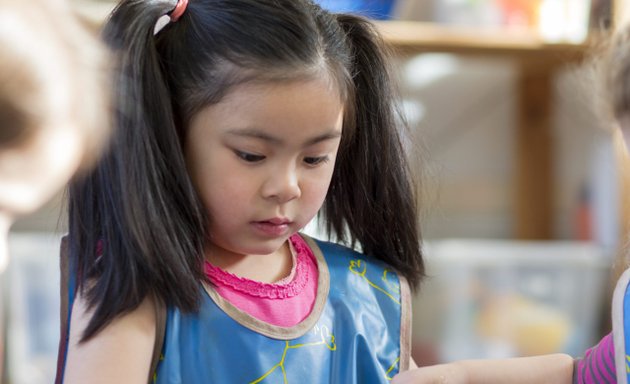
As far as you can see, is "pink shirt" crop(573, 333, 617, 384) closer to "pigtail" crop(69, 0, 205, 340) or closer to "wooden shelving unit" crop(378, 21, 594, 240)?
"pigtail" crop(69, 0, 205, 340)

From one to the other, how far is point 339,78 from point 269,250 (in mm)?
160

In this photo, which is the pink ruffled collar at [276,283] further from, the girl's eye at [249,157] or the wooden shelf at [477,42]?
the wooden shelf at [477,42]

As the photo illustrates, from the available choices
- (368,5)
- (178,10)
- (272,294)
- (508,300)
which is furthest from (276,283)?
(508,300)

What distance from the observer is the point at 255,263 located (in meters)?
0.85

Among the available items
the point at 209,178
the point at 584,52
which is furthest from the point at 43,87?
the point at 584,52

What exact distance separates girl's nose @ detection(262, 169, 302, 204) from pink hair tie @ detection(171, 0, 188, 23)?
0.52 ft

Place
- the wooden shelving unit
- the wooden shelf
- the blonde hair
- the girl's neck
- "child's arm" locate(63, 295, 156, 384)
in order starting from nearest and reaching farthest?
the blonde hair → "child's arm" locate(63, 295, 156, 384) → the girl's neck → the wooden shelf → the wooden shelving unit

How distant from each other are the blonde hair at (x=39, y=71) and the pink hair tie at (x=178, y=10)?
0.62ft

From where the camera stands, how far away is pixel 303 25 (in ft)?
2.54

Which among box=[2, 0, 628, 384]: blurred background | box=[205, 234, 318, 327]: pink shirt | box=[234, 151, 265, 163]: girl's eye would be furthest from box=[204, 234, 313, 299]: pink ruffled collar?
box=[2, 0, 628, 384]: blurred background

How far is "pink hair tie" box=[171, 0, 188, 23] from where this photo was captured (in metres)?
0.78

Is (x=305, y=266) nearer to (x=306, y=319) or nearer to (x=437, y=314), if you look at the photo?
(x=306, y=319)

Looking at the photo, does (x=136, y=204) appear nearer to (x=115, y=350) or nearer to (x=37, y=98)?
(x=115, y=350)

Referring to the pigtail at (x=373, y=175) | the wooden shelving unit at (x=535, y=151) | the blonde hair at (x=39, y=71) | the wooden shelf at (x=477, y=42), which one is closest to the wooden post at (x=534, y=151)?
the wooden shelving unit at (x=535, y=151)
